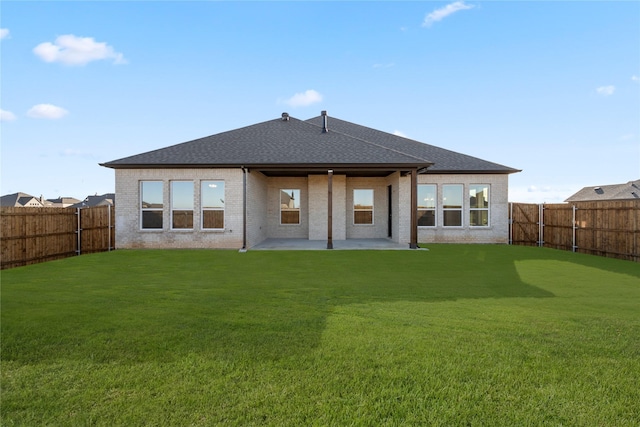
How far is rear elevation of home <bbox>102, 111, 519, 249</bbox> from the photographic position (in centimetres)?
1400

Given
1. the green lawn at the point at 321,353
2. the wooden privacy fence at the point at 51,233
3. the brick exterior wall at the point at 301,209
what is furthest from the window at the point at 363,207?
the wooden privacy fence at the point at 51,233

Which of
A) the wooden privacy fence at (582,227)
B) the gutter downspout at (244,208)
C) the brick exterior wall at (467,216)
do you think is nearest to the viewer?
the wooden privacy fence at (582,227)

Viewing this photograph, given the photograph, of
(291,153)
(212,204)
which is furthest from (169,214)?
(291,153)

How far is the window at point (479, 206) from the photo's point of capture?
16.2 meters

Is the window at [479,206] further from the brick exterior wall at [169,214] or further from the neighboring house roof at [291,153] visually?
the brick exterior wall at [169,214]

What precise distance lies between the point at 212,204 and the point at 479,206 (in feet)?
40.5

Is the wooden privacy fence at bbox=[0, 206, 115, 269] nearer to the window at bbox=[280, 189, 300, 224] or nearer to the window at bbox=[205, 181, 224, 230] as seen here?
the window at bbox=[205, 181, 224, 230]

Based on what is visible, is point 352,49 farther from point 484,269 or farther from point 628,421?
point 628,421

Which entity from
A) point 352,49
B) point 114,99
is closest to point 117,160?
point 114,99

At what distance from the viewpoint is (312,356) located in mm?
3369

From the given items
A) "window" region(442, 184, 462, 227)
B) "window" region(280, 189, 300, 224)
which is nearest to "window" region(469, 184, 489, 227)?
"window" region(442, 184, 462, 227)

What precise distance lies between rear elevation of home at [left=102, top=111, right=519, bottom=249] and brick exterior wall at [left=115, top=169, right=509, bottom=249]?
0.04 metres

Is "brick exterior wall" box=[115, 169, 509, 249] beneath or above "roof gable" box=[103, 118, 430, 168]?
beneath

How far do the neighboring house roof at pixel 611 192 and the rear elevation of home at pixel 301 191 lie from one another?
105 ft
